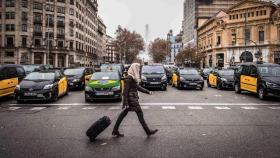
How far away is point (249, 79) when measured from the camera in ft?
55.6

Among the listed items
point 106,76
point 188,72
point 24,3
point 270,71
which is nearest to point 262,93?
point 270,71

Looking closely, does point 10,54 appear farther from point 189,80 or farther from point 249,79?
point 249,79

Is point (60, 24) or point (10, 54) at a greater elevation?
point (60, 24)

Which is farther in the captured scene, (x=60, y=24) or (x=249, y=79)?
(x=60, y=24)

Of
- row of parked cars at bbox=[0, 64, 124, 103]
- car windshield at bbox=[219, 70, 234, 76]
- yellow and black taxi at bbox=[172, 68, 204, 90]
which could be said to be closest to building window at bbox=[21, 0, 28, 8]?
yellow and black taxi at bbox=[172, 68, 204, 90]

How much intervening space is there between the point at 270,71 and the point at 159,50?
4706 inches

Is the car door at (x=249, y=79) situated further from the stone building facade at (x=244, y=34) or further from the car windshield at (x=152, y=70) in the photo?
the stone building facade at (x=244, y=34)

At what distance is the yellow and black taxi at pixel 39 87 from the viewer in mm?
13477

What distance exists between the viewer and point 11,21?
224 ft

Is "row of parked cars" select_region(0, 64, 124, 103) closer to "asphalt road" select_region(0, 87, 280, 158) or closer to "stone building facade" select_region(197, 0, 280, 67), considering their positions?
"asphalt road" select_region(0, 87, 280, 158)

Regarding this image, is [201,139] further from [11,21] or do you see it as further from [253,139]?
[11,21]

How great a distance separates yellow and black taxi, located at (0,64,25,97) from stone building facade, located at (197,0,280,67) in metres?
50.2

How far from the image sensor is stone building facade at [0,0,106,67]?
223ft

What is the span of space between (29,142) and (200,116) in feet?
18.2
